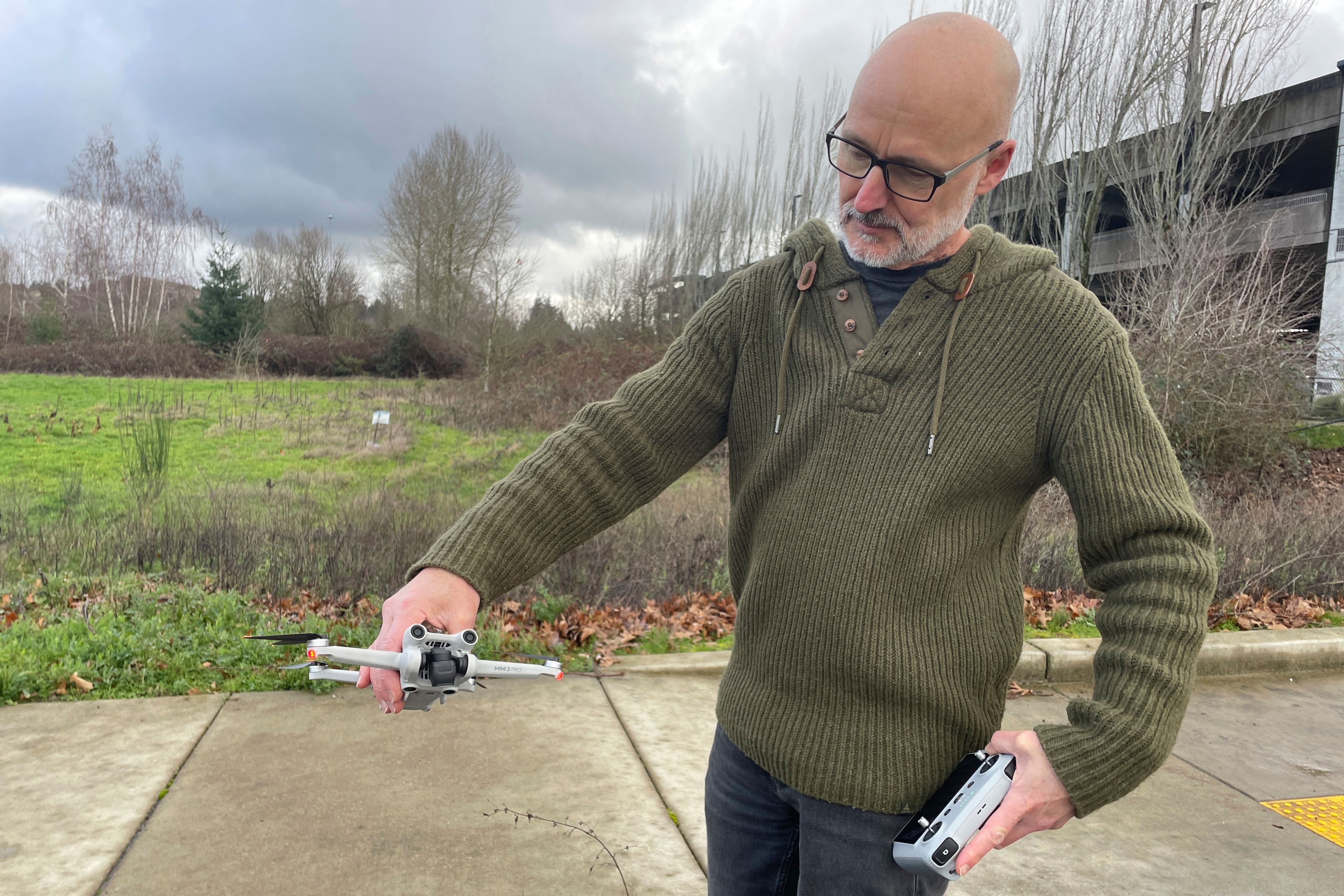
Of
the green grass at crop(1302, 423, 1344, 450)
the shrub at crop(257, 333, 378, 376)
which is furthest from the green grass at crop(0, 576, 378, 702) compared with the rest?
the shrub at crop(257, 333, 378, 376)

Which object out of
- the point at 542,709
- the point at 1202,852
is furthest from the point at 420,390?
the point at 1202,852

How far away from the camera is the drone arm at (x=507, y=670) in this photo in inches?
50.4

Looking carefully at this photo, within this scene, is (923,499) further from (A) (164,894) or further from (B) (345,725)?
(B) (345,725)

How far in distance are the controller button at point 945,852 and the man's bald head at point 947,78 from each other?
1.08 m

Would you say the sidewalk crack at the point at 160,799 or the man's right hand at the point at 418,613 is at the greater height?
the man's right hand at the point at 418,613

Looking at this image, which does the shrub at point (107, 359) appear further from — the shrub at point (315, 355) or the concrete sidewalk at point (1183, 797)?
the concrete sidewalk at point (1183, 797)

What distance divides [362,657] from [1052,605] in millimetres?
5611

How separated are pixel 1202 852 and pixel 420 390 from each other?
19375 mm

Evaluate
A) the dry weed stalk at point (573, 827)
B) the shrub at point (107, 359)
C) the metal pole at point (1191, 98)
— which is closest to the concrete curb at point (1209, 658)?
the dry weed stalk at point (573, 827)

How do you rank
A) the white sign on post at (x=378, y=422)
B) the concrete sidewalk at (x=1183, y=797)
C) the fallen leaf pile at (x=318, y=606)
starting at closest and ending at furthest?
the concrete sidewalk at (x=1183, y=797)
the fallen leaf pile at (x=318, y=606)
the white sign on post at (x=378, y=422)

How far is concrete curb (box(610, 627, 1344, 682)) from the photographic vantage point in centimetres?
461

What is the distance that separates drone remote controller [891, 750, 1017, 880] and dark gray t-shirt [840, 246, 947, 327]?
744mm

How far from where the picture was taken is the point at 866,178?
1.49 meters

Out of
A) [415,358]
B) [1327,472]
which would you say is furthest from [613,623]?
[415,358]
